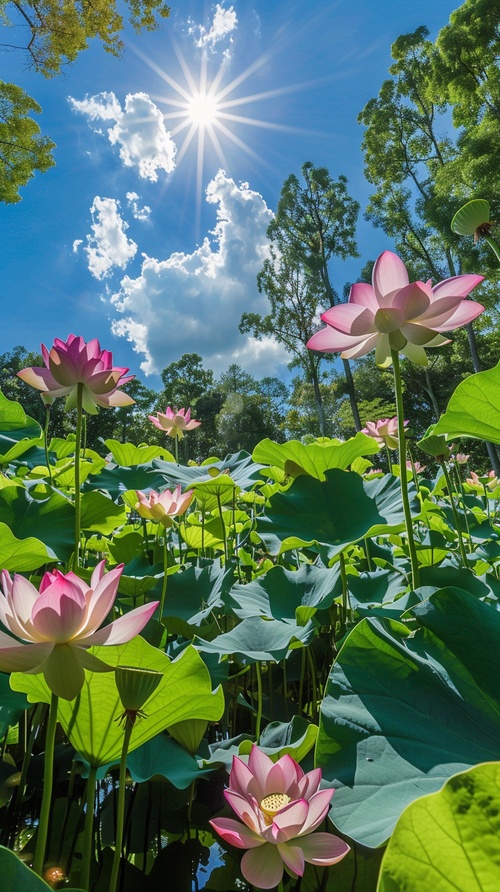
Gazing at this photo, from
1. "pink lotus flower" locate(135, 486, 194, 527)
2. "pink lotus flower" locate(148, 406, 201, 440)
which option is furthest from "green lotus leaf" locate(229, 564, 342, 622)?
"pink lotus flower" locate(148, 406, 201, 440)

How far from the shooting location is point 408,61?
966 centimetres

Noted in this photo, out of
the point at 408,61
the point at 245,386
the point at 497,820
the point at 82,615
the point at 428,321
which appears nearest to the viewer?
the point at 497,820

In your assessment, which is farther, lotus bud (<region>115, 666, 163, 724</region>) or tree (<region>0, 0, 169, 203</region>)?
tree (<region>0, 0, 169, 203</region>)

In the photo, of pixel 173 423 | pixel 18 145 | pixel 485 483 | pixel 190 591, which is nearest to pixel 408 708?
pixel 190 591

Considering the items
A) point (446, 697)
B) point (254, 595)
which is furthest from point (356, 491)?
point (446, 697)

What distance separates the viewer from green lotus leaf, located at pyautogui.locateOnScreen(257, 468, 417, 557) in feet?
2.90

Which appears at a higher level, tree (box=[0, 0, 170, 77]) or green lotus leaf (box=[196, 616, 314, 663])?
tree (box=[0, 0, 170, 77])

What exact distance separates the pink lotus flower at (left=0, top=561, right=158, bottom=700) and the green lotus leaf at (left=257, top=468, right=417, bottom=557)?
526 mm

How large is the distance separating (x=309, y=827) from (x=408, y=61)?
490 inches

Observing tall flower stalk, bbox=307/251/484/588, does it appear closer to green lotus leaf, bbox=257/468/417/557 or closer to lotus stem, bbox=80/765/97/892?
green lotus leaf, bbox=257/468/417/557

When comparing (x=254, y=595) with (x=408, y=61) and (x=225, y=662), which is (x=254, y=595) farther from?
(x=408, y=61)

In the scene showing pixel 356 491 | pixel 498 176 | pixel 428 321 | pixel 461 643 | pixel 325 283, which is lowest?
pixel 461 643

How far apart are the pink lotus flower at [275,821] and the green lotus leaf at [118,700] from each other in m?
0.08

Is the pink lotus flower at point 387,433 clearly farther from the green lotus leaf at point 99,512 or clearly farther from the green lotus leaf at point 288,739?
the green lotus leaf at point 288,739
